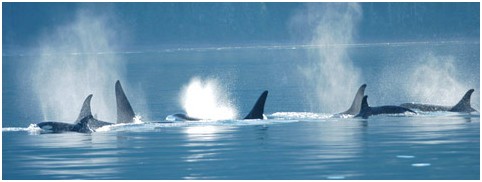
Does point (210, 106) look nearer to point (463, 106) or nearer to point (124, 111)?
point (124, 111)

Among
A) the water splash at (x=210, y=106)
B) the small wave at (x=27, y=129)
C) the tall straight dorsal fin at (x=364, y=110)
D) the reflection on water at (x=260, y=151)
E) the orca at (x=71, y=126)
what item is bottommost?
the reflection on water at (x=260, y=151)

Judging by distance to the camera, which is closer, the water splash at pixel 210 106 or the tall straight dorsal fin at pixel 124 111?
the tall straight dorsal fin at pixel 124 111

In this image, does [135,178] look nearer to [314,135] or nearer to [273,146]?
[273,146]

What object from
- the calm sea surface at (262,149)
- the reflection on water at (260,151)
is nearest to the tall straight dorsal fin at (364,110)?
the calm sea surface at (262,149)

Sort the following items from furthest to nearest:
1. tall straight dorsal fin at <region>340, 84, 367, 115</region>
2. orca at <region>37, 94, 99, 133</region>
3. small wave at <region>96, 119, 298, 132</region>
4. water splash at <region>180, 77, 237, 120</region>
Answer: water splash at <region>180, 77, 237, 120</region>, tall straight dorsal fin at <region>340, 84, 367, 115</region>, small wave at <region>96, 119, 298, 132</region>, orca at <region>37, 94, 99, 133</region>

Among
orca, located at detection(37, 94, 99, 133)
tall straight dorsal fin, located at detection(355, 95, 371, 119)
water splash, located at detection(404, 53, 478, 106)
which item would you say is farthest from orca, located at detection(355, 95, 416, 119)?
orca, located at detection(37, 94, 99, 133)

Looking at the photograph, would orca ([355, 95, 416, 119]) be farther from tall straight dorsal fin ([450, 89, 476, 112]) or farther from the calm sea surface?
tall straight dorsal fin ([450, 89, 476, 112])

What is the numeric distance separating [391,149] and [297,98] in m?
30.3

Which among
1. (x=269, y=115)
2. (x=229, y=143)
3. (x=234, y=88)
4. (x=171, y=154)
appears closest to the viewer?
(x=171, y=154)

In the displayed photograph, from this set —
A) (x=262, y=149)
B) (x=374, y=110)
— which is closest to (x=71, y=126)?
(x=262, y=149)

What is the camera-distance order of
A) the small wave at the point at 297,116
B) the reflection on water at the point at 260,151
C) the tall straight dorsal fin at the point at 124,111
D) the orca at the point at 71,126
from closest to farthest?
the reflection on water at the point at 260,151 < the orca at the point at 71,126 < the tall straight dorsal fin at the point at 124,111 < the small wave at the point at 297,116

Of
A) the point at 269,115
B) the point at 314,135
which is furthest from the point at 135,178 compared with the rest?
the point at 269,115

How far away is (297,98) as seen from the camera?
64.4 m

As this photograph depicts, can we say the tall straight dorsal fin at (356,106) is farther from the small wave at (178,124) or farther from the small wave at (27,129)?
the small wave at (27,129)
